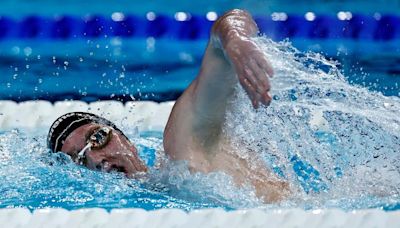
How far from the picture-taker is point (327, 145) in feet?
8.27

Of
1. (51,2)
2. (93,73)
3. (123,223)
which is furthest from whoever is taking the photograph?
(51,2)

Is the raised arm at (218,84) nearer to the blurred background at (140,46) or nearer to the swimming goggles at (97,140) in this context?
the swimming goggles at (97,140)

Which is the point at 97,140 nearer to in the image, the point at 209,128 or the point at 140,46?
the point at 209,128

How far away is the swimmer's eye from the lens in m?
2.42

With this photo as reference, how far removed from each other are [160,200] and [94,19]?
2836 mm

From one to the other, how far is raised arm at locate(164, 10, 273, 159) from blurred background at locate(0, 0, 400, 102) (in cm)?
190

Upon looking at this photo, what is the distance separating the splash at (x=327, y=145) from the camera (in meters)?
2.27

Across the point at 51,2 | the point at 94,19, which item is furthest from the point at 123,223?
the point at 51,2

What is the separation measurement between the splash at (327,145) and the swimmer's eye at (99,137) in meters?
0.37

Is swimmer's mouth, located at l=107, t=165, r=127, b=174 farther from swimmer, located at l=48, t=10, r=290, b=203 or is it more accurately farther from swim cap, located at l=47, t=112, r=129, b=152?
A: swim cap, located at l=47, t=112, r=129, b=152

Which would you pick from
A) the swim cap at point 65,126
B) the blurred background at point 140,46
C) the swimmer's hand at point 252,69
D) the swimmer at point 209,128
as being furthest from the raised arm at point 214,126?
the blurred background at point 140,46

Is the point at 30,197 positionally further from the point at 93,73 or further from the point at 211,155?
the point at 93,73

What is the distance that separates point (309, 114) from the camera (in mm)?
2412

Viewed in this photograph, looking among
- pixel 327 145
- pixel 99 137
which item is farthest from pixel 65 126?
pixel 327 145
